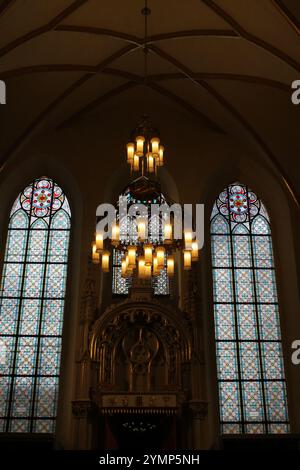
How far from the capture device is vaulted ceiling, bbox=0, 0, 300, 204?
12.2 metres

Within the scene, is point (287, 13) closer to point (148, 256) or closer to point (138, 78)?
point (138, 78)

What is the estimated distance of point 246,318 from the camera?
14594 millimetres

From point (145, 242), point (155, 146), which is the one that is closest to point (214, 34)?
point (155, 146)

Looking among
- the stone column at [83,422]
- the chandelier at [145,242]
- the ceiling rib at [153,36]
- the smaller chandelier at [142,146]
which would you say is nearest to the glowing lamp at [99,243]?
the chandelier at [145,242]

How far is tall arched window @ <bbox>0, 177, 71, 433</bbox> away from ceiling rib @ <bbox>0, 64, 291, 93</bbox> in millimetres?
3444

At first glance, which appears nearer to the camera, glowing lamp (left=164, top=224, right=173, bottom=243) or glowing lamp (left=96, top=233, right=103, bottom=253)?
glowing lamp (left=164, top=224, right=173, bottom=243)

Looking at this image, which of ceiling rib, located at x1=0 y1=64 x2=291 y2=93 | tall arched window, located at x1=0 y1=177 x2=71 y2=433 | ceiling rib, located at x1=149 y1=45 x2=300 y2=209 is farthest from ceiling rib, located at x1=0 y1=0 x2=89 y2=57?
tall arched window, located at x1=0 y1=177 x2=71 y2=433

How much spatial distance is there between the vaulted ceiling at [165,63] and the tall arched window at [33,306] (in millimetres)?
1859

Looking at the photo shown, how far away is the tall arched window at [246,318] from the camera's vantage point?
1360cm

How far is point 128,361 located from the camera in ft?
44.1

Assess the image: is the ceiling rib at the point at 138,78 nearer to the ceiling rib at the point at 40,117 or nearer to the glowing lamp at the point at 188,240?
the ceiling rib at the point at 40,117

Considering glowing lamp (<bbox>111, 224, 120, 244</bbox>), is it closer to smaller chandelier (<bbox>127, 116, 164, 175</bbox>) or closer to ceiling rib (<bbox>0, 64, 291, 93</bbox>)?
smaller chandelier (<bbox>127, 116, 164, 175</bbox>)

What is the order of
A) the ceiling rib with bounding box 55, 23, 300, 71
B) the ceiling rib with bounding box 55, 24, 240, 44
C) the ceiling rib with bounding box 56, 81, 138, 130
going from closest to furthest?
the ceiling rib with bounding box 55, 23, 300, 71 < the ceiling rib with bounding box 55, 24, 240, 44 < the ceiling rib with bounding box 56, 81, 138, 130

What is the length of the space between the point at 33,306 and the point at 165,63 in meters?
6.86
